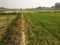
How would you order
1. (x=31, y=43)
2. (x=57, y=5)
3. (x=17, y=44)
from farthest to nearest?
(x=57, y=5) → (x=31, y=43) → (x=17, y=44)

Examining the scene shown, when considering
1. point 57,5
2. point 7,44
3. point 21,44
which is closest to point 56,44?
point 21,44

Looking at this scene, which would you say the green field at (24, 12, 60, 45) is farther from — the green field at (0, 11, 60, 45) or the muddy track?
the muddy track

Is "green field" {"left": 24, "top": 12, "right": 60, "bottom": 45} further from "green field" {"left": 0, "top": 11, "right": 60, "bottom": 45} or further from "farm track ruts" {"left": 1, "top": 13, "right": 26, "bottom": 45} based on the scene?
"farm track ruts" {"left": 1, "top": 13, "right": 26, "bottom": 45}

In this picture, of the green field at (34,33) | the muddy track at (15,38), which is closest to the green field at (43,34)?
the green field at (34,33)

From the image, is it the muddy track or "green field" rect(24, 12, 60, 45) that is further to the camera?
"green field" rect(24, 12, 60, 45)

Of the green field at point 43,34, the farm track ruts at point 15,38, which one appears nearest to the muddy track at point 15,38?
the farm track ruts at point 15,38

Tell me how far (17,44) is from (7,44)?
635mm

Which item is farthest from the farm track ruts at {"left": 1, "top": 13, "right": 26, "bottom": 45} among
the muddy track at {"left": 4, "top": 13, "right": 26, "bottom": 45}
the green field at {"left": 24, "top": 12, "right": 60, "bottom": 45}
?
the green field at {"left": 24, "top": 12, "right": 60, "bottom": 45}

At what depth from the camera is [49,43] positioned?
13320 mm

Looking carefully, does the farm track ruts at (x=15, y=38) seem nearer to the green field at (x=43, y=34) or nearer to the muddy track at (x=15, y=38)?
the muddy track at (x=15, y=38)

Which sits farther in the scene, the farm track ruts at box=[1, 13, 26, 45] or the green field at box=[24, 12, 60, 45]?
the green field at box=[24, 12, 60, 45]

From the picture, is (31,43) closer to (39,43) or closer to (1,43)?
(39,43)

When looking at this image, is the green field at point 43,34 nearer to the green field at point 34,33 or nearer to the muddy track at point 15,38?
the green field at point 34,33

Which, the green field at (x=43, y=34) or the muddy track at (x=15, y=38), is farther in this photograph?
the green field at (x=43, y=34)
